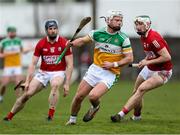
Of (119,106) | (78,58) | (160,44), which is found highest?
(160,44)

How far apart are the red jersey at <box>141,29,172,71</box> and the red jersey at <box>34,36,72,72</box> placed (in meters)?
1.95

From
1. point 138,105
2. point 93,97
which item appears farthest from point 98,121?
point 93,97

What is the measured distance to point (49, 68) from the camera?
17.5 metres

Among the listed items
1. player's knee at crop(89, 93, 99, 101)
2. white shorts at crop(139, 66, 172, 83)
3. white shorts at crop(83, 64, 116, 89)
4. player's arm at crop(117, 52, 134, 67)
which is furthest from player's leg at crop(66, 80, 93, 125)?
white shorts at crop(139, 66, 172, 83)

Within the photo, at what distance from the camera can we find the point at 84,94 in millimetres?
16141

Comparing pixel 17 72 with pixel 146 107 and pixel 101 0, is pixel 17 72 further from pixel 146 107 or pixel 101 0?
pixel 101 0

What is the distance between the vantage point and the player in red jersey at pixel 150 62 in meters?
16.4

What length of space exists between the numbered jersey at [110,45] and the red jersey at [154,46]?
0.58 metres

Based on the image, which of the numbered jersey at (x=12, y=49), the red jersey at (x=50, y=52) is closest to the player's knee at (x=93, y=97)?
the red jersey at (x=50, y=52)

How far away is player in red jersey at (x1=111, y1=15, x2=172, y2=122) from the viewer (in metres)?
16.4

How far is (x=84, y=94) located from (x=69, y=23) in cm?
3966

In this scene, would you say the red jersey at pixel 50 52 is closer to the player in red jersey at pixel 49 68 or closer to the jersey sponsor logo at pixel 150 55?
the player in red jersey at pixel 49 68

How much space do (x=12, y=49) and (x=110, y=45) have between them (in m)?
9.68

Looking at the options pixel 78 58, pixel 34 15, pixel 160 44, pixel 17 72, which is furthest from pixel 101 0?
pixel 160 44
